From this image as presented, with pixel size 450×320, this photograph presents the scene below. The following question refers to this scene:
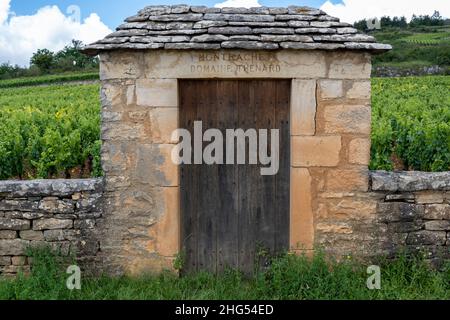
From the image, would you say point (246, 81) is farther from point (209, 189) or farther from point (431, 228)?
point (431, 228)

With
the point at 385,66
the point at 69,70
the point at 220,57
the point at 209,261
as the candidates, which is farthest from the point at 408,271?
the point at 69,70

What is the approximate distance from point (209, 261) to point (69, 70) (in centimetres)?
5125

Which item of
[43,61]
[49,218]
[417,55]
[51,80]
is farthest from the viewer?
[43,61]

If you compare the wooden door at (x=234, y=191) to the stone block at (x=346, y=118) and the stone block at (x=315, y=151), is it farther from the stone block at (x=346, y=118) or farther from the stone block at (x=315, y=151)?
the stone block at (x=346, y=118)

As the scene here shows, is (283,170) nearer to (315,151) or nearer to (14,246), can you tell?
(315,151)

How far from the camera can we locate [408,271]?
490 centimetres

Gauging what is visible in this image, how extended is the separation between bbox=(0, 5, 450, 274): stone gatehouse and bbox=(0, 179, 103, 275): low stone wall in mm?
44

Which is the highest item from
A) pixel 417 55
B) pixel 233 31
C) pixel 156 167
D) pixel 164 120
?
pixel 417 55

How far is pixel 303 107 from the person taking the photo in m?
4.83

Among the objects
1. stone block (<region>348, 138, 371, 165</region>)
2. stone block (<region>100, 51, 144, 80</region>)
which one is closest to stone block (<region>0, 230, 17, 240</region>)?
stone block (<region>100, 51, 144, 80</region>)

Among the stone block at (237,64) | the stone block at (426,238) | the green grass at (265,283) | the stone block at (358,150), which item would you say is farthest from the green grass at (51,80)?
the stone block at (426,238)

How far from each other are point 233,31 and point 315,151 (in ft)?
4.94

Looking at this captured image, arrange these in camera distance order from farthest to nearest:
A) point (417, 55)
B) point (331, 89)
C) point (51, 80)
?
Answer: point (417, 55), point (51, 80), point (331, 89)

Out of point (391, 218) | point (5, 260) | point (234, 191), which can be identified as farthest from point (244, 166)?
point (5, 260)
